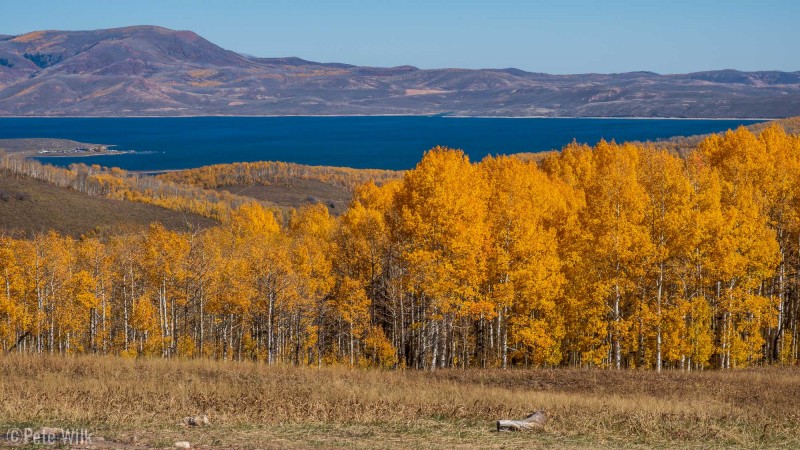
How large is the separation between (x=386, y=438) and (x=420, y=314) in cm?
2305

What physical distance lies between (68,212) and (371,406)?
146 metres

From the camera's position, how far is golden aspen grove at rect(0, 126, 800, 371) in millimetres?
35219

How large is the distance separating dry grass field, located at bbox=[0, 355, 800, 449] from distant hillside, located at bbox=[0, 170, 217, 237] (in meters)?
117

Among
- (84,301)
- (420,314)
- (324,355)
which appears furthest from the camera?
(324,355)

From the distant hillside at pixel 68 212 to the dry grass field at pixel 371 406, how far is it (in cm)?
11713

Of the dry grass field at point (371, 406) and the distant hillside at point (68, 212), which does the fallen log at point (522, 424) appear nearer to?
the dry grass field at point (371, 406)

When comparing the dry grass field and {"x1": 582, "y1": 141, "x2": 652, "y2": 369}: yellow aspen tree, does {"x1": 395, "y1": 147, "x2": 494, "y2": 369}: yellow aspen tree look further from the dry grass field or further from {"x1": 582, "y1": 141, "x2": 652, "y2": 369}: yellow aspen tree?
the dry grass field

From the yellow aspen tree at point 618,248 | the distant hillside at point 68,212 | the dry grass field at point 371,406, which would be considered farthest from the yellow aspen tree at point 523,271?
the distant hillside at point 68,212

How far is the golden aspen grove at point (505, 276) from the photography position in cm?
3522

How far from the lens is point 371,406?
69.8 ft

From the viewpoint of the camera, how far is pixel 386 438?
17.8 m

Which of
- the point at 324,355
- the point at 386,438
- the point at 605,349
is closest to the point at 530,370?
the point at 605,349

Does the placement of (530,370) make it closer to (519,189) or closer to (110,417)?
(519,189)

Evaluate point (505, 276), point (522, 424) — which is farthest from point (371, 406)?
point (505, 276)
